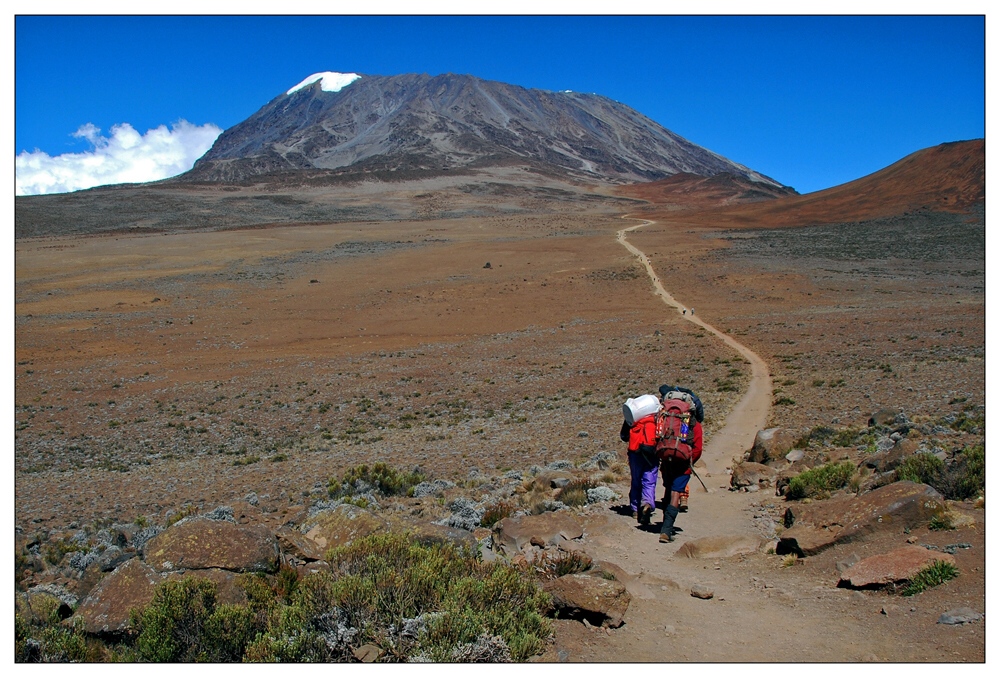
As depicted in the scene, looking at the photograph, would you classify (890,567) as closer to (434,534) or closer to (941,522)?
(941,522)

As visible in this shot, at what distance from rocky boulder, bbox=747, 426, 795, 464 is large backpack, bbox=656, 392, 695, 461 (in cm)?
316

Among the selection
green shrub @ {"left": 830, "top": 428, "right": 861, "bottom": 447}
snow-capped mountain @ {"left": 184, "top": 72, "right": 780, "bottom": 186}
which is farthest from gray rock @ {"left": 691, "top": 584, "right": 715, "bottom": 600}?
snow-capped mountain @ {"left": 184, "top": 72, "right": 780, "bottom": 186}

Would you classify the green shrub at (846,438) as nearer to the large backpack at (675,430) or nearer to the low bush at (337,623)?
the large backpack at (675,430)

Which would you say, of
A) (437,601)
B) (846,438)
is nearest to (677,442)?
(437,601)

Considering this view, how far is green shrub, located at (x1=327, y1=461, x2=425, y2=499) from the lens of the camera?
982cm

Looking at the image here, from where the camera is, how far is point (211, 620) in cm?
370

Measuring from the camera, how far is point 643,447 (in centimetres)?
673

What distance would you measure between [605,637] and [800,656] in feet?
3.41

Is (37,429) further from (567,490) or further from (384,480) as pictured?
(567,490)

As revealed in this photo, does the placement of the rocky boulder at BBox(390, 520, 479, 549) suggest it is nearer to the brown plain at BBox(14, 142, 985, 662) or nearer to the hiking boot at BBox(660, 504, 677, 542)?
the brown plain at BBox(14, 142, 985, 662)

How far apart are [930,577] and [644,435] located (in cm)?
284

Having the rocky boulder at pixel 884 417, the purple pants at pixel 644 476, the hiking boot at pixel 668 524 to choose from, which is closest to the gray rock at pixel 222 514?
the purple pants at pixel 644 476

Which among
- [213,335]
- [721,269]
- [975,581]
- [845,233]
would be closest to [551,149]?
[845,233]

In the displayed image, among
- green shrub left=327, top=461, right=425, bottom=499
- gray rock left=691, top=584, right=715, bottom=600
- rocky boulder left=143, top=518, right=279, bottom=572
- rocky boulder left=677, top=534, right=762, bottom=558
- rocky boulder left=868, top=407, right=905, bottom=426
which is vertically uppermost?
rocky boulder left=143, top=518, right=279, bottom=572
